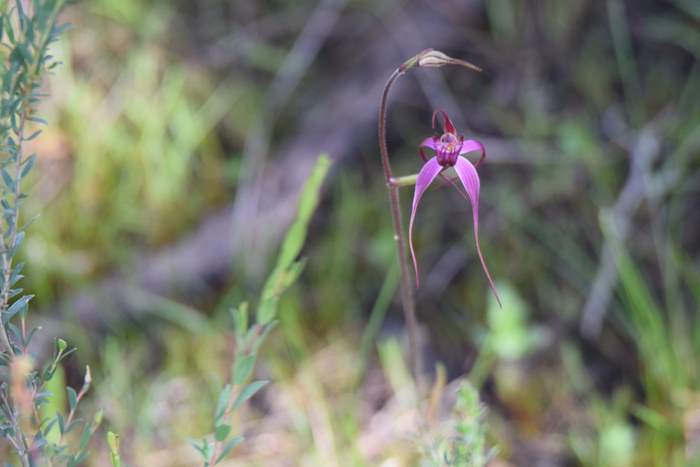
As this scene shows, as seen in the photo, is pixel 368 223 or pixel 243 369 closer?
pixel 243 369

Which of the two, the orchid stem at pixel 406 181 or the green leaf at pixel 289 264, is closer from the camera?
the orchid stem at pixel 406 181

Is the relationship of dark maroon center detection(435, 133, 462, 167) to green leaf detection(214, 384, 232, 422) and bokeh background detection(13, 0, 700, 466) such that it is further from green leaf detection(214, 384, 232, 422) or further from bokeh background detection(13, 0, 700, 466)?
bokeh background detection(13, 0, 700, 466)

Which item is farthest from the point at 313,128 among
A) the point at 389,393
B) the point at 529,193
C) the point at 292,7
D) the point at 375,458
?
the point at 375,458

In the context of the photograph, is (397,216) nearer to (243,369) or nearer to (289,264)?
(289,264)

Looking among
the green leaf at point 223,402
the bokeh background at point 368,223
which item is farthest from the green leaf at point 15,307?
the bokeh background at point 368,223

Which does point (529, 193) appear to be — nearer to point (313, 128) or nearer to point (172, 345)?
point (313, 128)

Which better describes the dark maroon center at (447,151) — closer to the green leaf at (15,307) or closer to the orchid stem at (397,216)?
the orchid stem at (397,216)

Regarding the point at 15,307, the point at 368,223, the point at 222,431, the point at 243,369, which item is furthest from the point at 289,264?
the point at 368,223

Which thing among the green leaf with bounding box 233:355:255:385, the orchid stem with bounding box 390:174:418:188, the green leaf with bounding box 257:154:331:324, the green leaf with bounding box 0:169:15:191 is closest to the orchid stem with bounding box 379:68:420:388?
the orchid stem with bounding box 390:174:418:188
